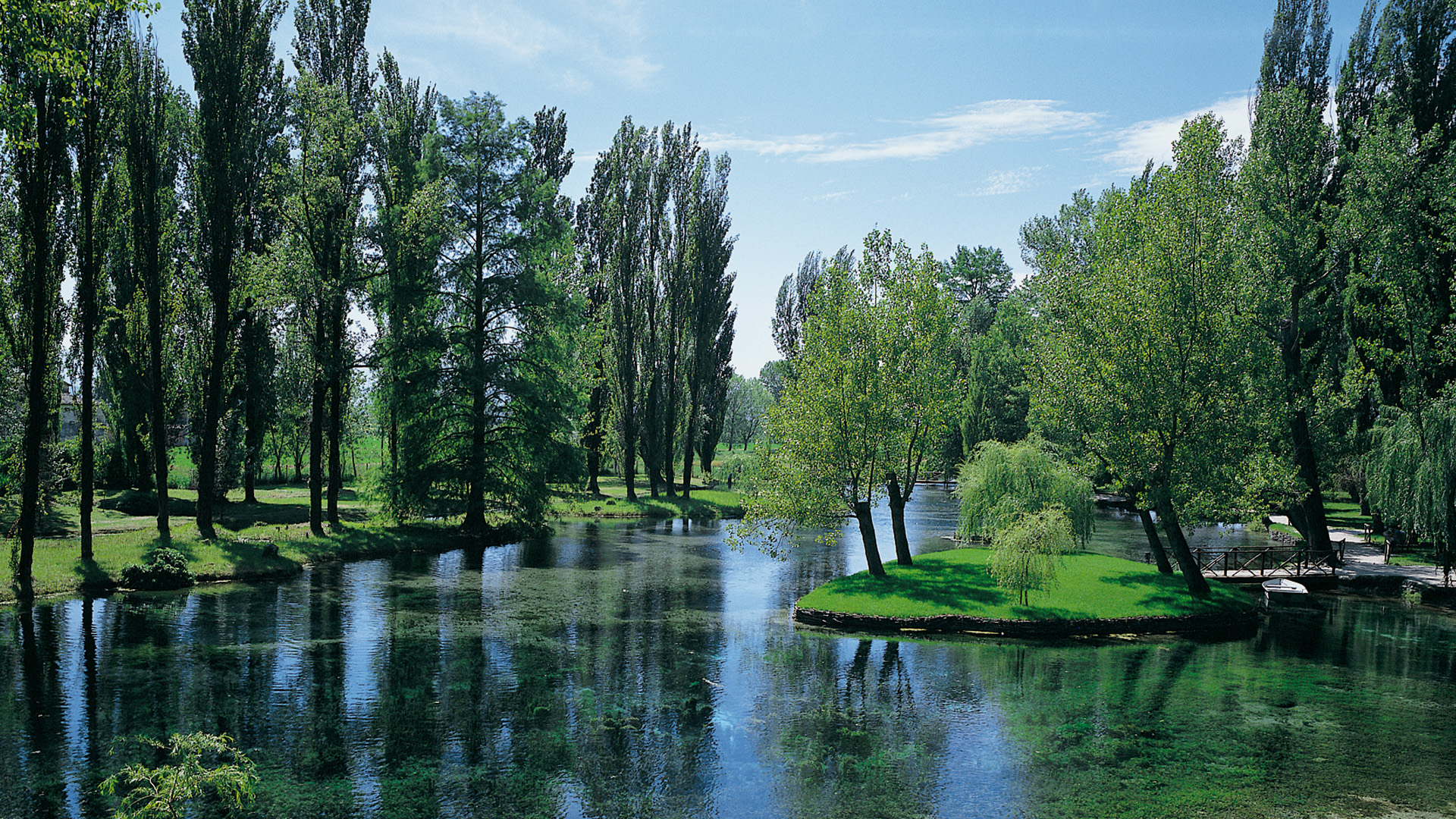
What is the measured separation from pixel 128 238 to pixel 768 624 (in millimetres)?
33740

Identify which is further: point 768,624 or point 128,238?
point 128,238

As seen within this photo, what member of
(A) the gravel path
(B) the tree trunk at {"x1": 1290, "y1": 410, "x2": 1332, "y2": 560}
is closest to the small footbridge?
(A) the gravel path

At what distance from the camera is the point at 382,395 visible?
1617 inches

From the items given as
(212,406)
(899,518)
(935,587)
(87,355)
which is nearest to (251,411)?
(212,406)

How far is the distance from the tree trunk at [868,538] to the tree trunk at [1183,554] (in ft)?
33.0

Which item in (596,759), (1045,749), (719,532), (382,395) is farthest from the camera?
(719,532)

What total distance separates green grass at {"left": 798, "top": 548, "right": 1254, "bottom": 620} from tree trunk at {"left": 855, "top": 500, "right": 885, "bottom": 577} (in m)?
0.42

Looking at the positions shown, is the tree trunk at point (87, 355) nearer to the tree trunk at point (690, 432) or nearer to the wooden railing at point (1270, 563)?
the tree trunk at point (690, 432)

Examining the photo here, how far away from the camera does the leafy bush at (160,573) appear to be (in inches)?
1133

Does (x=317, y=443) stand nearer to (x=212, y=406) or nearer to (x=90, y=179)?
(x=212, y=406)

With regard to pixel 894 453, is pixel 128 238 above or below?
above

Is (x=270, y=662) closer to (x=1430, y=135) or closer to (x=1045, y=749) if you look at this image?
(x=1045, y=749)

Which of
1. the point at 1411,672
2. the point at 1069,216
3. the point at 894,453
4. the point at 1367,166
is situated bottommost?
the point at 1411,672

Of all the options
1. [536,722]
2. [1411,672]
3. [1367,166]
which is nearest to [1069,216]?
[1367,166]
